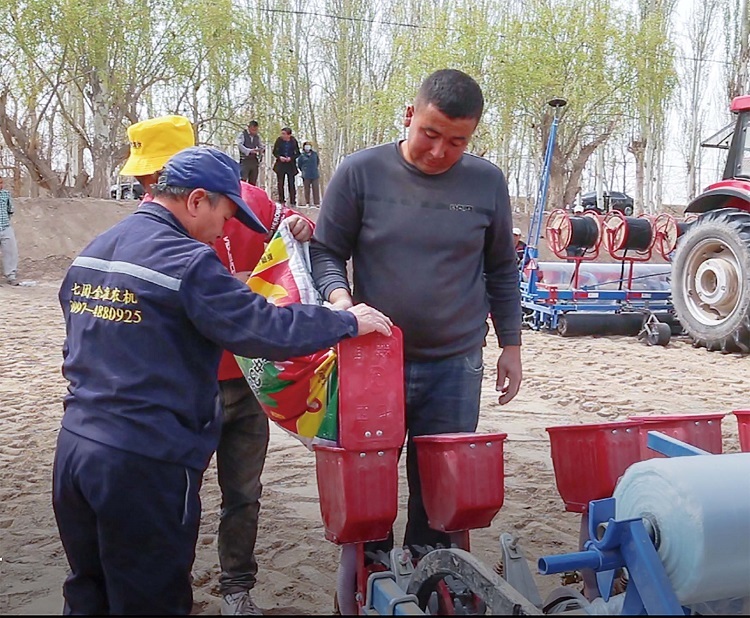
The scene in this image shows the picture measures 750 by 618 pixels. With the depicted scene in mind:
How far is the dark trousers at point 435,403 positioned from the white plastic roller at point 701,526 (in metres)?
0.81

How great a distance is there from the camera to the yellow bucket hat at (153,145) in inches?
98.4

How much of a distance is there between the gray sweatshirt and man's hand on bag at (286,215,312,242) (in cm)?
3

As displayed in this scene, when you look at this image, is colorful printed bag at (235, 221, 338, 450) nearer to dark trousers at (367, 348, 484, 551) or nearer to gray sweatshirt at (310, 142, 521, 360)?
gray sweatshirt at (310, 142, 521, 360)

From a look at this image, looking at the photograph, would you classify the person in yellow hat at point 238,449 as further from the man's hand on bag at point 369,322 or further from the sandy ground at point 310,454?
the man's hand on bag at point 369,322

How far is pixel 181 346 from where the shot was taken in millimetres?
1920

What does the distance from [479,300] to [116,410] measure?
1154 mm

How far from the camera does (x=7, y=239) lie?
40.9 ft

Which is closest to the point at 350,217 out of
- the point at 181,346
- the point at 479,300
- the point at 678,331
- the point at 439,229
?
the point at 439,229

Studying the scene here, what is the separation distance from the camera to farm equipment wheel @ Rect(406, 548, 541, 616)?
172 centimetres

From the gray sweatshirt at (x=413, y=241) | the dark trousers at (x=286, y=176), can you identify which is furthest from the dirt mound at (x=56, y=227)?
the gray sweatshirt at (x=413, y=241)

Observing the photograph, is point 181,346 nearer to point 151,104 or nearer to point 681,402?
point 681,402

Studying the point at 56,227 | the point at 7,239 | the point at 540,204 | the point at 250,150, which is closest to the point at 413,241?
the point at 540,204

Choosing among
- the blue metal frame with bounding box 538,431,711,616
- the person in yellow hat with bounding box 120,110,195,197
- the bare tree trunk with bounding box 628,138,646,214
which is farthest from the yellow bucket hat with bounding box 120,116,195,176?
the bare tree trunk with bounding box 628,138,646,214

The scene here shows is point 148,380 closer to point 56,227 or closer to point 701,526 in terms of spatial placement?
point 701,526
